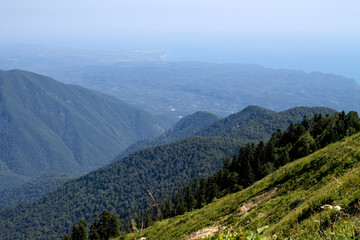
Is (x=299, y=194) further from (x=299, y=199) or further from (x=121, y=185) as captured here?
(x=121, y=185)

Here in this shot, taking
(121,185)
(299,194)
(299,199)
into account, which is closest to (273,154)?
(299,194)

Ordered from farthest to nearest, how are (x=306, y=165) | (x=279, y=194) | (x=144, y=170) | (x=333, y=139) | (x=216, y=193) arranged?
(x=144, y=170) → (x=216, y=193) → (x=333, y=139) → (x=306, y=165) → (x=279, y=194)

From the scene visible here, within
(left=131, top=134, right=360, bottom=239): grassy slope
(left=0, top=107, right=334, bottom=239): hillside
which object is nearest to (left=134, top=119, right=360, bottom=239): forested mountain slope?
(left=131, top=134, right=360, bottom=239): grassy slope

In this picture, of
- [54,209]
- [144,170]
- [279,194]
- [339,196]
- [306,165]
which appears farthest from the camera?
[144,170]

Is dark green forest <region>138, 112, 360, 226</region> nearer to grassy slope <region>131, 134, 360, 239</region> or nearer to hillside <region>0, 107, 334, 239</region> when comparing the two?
grassy slope <region>131, 134, 360, 239</region>

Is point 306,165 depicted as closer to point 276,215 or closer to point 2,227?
point 276,215

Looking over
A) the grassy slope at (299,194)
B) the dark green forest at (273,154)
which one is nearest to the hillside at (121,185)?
the dark green forest at (273,154)

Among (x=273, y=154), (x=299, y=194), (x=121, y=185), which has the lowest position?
(x=121, y=185)

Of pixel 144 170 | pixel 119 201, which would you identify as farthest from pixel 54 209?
pixel 144 170
